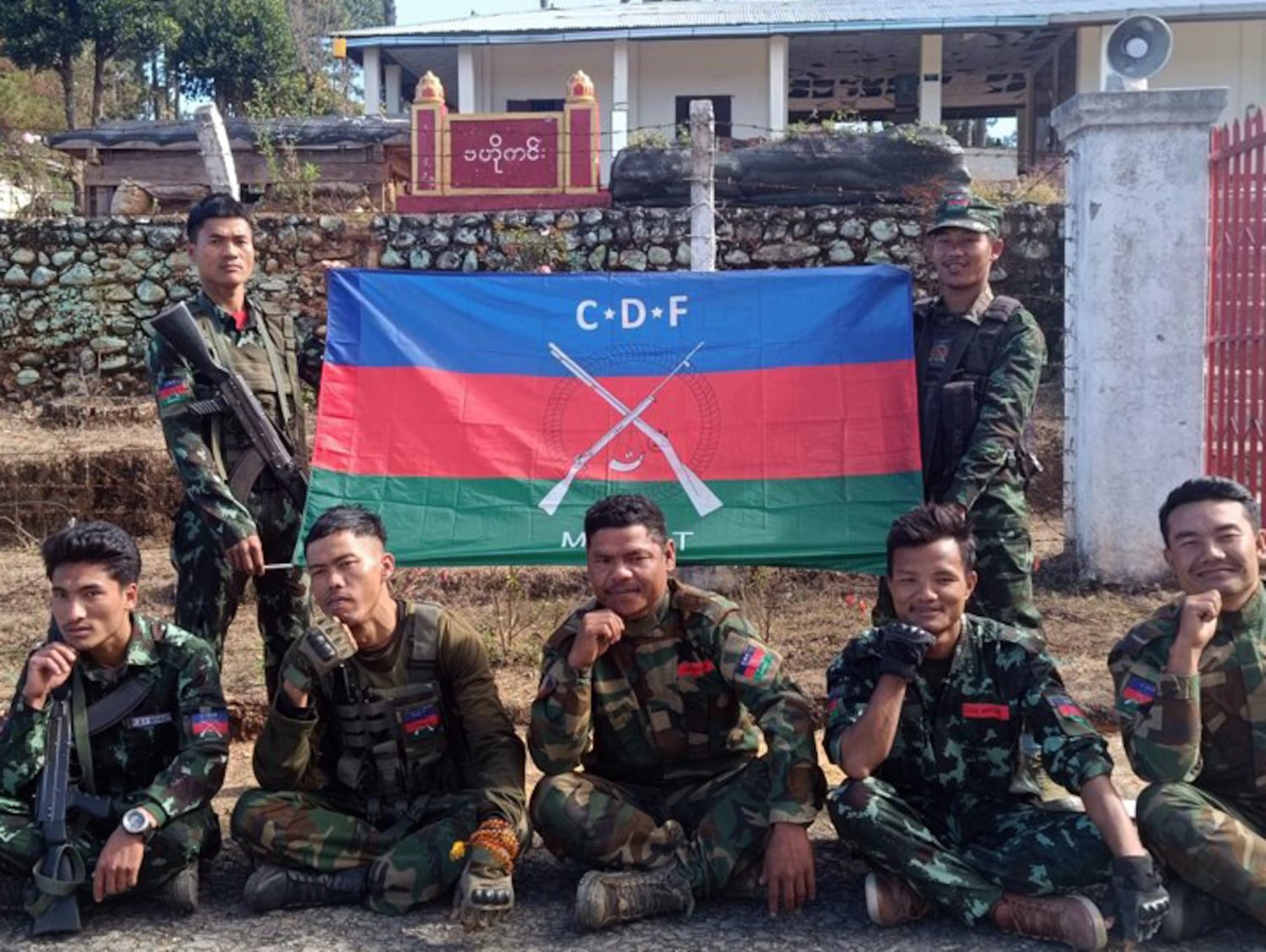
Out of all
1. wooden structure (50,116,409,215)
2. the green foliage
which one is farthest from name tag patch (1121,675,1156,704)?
wooden structure (50,116,409,215)

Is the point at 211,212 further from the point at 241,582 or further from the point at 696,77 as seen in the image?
the point at 696,77

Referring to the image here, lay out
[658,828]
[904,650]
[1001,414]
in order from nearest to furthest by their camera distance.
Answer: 1. [904,650]
2. [658,828]
3. [1001,414]

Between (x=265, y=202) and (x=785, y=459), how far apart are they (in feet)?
26.4

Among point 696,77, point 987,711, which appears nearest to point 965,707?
point 987,711

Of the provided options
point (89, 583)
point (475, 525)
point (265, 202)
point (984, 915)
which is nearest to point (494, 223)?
point (265, 202)

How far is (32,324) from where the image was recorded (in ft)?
35.9

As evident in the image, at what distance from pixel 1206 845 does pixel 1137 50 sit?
4.50 m

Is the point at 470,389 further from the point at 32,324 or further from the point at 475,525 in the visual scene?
the point at 32,324

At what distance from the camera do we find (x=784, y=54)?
58.7ft

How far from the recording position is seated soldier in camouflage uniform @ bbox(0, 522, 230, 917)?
3299 millimetres

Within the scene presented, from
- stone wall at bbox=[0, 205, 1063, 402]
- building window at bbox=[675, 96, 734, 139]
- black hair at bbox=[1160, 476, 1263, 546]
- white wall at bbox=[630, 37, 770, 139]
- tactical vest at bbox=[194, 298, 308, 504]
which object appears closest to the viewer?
black hair at bbox=[1160, 476, 1263, 546]

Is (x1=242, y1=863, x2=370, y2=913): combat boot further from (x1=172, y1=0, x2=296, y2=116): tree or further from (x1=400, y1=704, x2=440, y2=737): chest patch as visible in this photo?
(x1=172, y1=0, x2=296, y2=116): tree

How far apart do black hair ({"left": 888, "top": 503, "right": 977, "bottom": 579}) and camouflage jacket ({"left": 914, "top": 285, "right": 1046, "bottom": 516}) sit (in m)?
0.67

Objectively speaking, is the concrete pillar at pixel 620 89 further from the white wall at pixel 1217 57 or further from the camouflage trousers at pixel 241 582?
the camouflage trousers at pixel 241 582
